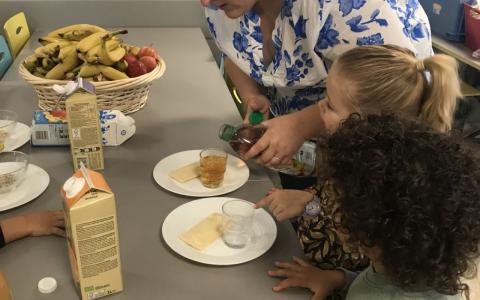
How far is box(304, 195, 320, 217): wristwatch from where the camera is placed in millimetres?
1177

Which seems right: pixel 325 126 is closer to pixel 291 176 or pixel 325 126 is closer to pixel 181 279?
pixel 291 176

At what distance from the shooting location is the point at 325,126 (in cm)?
128

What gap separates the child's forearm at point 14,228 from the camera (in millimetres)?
1015

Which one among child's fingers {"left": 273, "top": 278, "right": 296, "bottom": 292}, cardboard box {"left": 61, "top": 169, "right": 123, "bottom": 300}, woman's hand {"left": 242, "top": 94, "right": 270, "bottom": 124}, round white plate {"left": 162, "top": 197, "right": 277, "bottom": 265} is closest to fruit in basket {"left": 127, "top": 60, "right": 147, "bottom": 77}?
woman's hand {"left": 242, "top": 94, "right": 270, "bottom": 124}

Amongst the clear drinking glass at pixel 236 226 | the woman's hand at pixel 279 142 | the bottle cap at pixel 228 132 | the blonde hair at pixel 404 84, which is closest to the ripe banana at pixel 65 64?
the bottle cap at pixel 228 132

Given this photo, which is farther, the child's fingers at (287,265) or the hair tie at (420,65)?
the hair tie at (420,65)

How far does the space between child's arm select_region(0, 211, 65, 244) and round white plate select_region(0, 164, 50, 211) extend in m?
0.10

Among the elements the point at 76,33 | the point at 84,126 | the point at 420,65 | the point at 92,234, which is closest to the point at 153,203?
the point at 84,126

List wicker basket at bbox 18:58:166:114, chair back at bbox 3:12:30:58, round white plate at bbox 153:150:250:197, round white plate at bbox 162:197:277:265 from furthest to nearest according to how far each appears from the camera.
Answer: chair back at bbox 3:12:30:58 < wicker basket at bbox 18:58:166:114 < round white plate at bbox 153:150:250:197 < round white plate at bbox 162:197:277:265

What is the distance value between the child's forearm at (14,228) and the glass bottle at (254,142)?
58 cm

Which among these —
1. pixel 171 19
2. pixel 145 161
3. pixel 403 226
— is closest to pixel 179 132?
pixel 145 161

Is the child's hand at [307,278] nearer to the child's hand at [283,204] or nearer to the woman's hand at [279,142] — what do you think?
the child's hand at [283,204]

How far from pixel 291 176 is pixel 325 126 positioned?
30 centimetres

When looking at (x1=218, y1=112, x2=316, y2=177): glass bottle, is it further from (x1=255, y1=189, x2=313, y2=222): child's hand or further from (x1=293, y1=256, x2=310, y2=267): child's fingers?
(x1=293, y1=256, x2=310, y2=267): child's fingers
